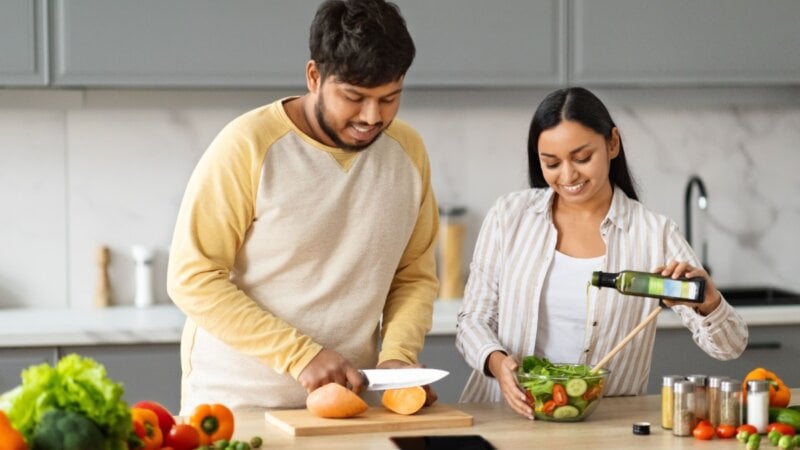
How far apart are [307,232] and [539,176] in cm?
62

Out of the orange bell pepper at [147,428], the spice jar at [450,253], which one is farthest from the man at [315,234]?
the spice jar at [450,253]

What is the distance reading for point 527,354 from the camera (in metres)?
2.59

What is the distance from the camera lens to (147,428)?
1845mm

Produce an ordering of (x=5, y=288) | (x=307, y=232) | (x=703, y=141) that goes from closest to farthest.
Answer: (x=307, y=232) < (x=5, y=288) < (x=703, y=141)

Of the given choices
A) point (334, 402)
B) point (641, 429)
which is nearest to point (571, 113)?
point (641, 429)

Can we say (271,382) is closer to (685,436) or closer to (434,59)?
(685,436)

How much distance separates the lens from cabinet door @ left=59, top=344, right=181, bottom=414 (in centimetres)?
344

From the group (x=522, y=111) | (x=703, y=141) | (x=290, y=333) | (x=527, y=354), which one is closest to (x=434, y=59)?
(x=522, y=111)

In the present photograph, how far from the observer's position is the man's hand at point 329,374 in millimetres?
2215

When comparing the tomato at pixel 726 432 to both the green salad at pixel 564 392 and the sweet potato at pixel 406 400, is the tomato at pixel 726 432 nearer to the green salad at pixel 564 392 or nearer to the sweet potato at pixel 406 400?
the green salad at pixel 564 392

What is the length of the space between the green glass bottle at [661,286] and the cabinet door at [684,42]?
5.56ft

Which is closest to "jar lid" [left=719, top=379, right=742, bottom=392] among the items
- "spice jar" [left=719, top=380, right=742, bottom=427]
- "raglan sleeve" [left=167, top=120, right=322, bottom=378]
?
"spice jar" [left=719, top=380, right=742, bottom=427]

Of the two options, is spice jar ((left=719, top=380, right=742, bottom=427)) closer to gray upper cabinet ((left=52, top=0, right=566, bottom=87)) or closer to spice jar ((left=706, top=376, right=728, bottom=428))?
spice jar ((left=706, top=376, right=728, bottom=428))

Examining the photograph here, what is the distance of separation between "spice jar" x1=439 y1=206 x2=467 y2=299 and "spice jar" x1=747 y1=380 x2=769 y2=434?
195cm
